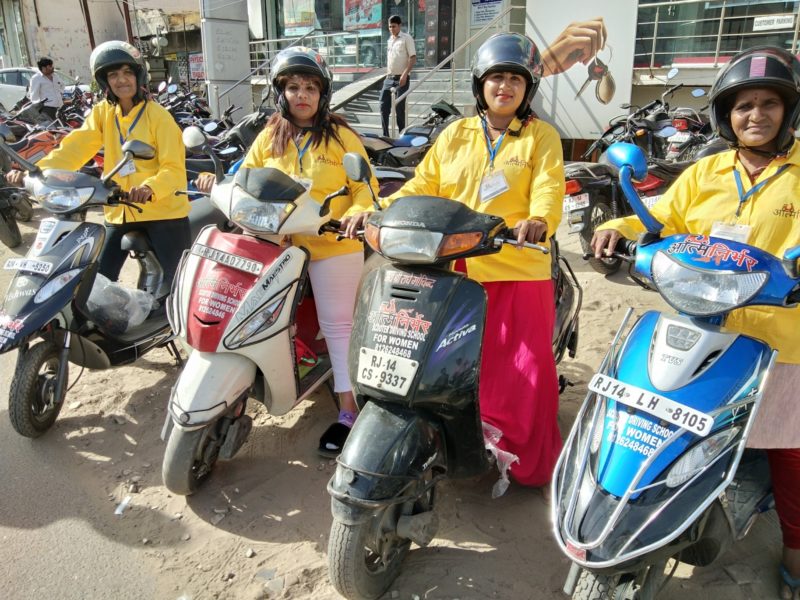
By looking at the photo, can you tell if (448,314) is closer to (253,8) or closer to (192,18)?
(253,8)

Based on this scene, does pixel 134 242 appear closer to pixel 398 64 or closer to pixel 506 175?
pixel 506 175

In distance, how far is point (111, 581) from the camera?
7.07ft

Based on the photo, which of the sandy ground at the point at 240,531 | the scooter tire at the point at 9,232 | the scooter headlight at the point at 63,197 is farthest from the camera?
the scooter tire at the point at 9,232

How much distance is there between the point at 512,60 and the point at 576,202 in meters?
2.81

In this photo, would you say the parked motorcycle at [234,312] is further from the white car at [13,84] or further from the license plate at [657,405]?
the white car at [13,84]

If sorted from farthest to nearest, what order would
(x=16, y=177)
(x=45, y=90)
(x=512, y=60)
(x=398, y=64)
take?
(x=45, y=90) → (x=398, y=64) → (x=16, y=177) → (x=512, y=60)

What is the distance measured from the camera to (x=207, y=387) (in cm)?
238

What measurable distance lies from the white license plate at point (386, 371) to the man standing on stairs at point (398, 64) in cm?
924

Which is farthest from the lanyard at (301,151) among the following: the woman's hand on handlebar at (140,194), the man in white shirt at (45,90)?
the man in white shirt at (45,90)

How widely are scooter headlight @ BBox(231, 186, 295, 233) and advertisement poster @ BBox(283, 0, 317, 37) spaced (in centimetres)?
1705

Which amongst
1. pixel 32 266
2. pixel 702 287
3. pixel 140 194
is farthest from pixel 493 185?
pixel 32 266

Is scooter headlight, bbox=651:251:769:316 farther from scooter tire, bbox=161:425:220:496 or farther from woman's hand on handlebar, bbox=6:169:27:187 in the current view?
woman's hand on handlebar, bbox=6:169:27:187

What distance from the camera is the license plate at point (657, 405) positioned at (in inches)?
58.9

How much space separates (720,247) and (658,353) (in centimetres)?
31
